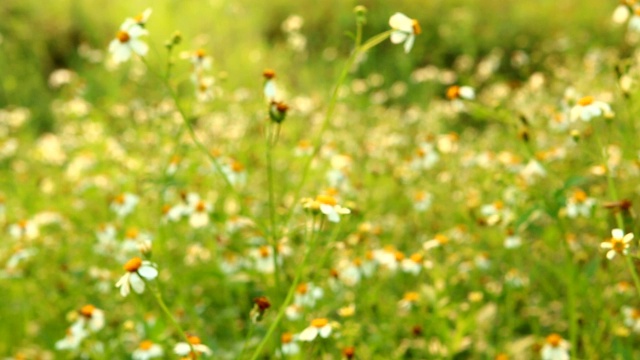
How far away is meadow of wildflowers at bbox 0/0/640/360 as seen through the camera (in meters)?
1.72

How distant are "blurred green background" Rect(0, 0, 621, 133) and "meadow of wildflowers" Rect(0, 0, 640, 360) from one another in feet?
0.66

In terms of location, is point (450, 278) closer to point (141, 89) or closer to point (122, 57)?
point (122, 57)

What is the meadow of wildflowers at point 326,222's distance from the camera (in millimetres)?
1723

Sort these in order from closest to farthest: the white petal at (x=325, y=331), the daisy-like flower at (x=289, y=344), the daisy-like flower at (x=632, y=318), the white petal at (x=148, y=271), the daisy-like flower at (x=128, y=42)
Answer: the white petal at (x=148, y=271) → the white petal at (x=325, y=331) → the daisy-like flower at (x=128, y=42) → the daisy-like flower at (x=289, y=344) → the daisy-like flower at (x=632, y=318)

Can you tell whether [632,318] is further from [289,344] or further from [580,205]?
[289,344]

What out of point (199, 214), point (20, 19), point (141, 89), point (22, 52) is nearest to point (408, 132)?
point (141, 89)

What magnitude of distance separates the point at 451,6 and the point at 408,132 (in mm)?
2568

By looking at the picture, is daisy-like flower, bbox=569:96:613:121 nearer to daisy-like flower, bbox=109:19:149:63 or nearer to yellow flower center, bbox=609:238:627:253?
yellow flower center, bbox=609:238:627:253

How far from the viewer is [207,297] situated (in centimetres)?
A: 260

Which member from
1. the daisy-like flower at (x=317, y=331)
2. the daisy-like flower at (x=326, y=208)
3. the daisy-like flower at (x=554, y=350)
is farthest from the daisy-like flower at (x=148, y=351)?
the daisy-like flower at (x=554, y=350)

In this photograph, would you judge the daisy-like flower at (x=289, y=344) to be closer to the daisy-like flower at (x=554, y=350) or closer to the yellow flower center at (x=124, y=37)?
the daisy-like flower at (x=554, y=350)

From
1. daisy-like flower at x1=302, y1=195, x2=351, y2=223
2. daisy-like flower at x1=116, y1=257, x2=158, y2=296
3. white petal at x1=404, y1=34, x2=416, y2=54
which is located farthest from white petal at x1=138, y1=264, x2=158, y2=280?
white petal at x1=404, y1=34, x2=416, y2=54

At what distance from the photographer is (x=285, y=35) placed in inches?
247

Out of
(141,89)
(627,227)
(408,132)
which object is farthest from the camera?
(141,89)
